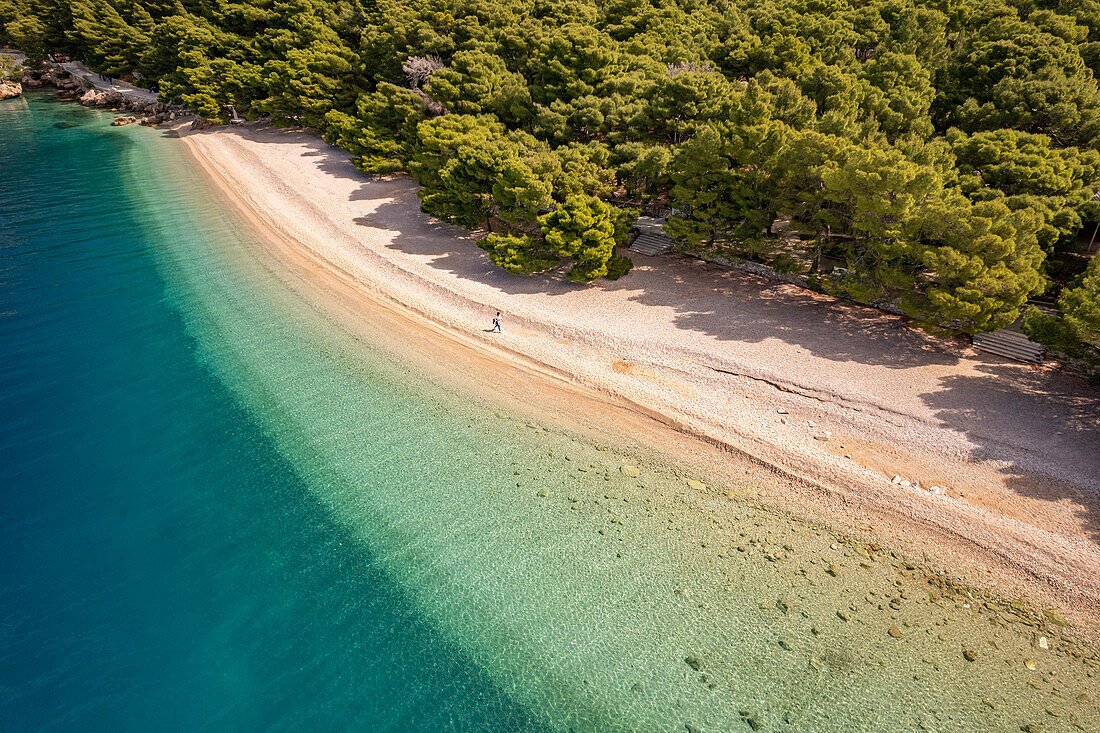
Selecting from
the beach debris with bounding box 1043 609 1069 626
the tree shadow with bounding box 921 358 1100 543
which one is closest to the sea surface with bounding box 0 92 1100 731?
the beach debris with bounding box 1043 609 1069 626

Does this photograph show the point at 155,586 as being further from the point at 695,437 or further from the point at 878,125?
the point at 878,125

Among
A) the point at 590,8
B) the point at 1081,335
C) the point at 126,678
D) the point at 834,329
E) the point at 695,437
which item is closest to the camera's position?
the point at 126,678

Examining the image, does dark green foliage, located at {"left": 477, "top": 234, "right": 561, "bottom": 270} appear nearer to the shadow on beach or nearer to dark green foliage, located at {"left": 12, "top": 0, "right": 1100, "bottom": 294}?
dark green foliage, located at {"left": 12, "top": 0, "right": 1100, "bottom": 294}

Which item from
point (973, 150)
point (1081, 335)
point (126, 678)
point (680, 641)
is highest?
point (973, 150)

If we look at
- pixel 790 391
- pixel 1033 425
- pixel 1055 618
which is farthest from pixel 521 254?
pixel 1055 618

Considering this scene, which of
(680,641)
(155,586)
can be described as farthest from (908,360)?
(155,586)

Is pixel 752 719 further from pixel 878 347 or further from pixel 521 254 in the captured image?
pixel 521 254
